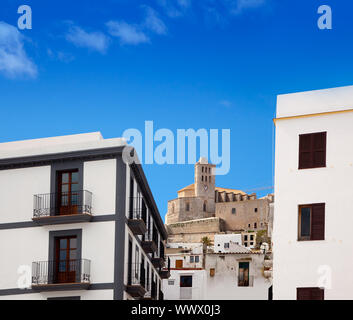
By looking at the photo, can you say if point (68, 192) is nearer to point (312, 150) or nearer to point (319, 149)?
point (312, 150)

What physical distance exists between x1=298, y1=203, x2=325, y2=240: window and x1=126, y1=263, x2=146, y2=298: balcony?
9.26 meters

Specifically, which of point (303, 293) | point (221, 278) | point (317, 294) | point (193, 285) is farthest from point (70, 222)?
point (221, 278)

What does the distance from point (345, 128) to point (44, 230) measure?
14.1 metres

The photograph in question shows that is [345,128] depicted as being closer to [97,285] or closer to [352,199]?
→ [352,199]

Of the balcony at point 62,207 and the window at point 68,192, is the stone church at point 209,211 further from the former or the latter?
the balcony at point 62,207

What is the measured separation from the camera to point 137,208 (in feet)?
115

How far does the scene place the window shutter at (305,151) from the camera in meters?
26.1

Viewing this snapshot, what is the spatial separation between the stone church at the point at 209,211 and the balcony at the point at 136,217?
8542 centimetres

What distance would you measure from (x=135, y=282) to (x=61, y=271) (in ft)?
10.9

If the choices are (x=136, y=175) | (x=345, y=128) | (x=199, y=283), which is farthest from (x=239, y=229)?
(x=345, y=128)

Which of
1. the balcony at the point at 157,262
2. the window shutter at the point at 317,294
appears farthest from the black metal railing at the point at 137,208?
the window shutter at the point at 317,294

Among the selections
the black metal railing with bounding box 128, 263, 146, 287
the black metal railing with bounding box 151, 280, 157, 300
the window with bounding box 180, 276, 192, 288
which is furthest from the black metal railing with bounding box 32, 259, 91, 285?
the window with bounding box 180, 276, 192, 288

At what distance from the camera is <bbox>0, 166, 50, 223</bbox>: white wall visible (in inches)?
1330
